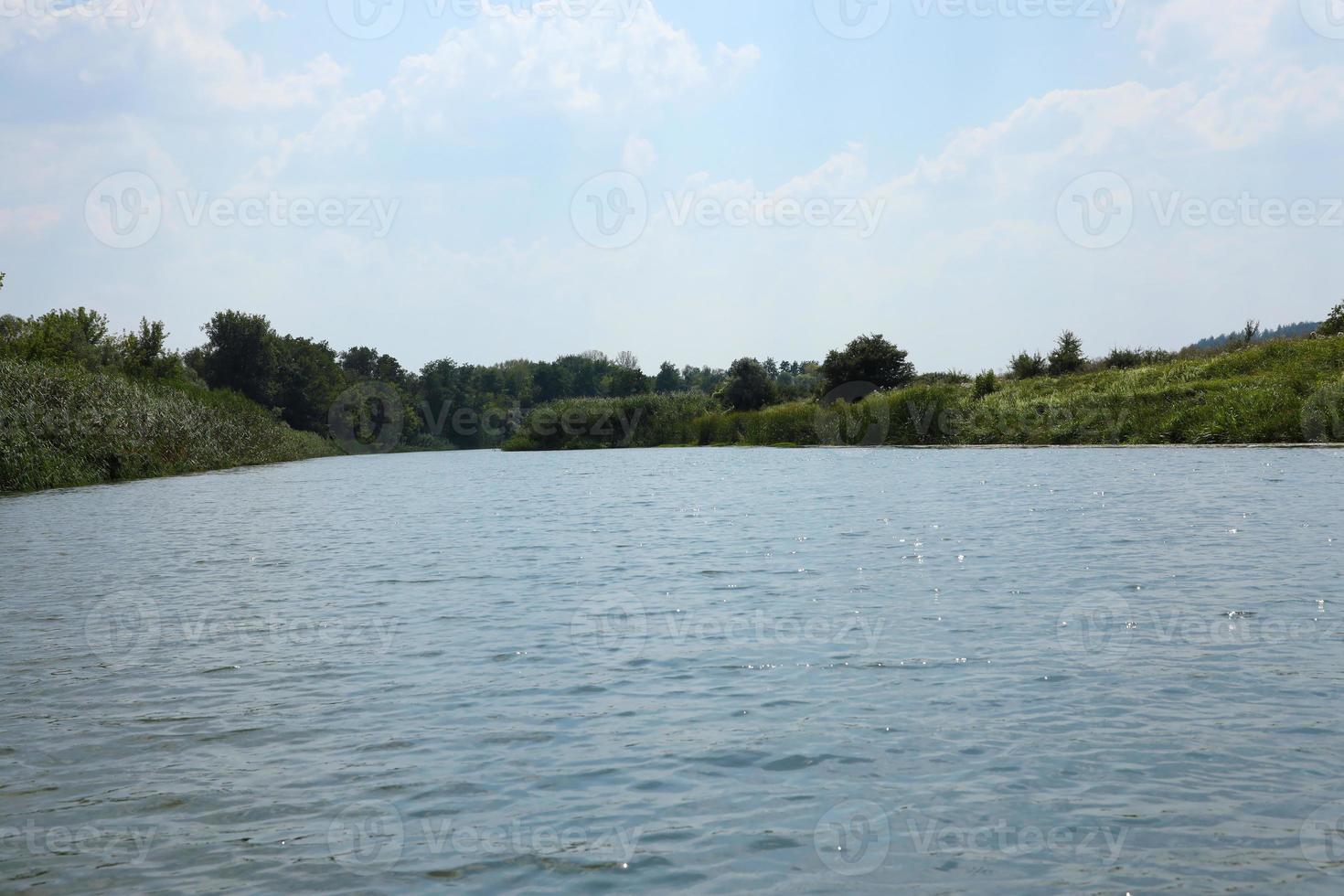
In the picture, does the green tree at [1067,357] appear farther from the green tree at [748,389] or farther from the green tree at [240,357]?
the green tree at [240,357]

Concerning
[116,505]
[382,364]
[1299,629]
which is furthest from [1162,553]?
[382,364]

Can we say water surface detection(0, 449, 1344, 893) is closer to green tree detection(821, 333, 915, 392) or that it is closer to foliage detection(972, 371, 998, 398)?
foliage detection(972, 371, 998, 398)

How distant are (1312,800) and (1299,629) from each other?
4313 mm

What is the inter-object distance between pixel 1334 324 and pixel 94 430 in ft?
178

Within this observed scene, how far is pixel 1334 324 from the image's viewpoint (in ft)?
165

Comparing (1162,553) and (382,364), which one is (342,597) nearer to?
(1162,553)

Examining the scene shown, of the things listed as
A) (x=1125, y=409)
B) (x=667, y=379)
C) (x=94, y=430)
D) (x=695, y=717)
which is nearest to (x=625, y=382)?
(x=667, y=379)

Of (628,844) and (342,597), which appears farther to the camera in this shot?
(342,597)

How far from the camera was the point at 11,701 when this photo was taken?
8188 mm

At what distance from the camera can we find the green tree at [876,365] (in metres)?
75.6

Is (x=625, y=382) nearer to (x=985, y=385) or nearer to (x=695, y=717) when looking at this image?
(x=985, y=385)

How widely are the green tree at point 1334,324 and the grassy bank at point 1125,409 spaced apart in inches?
187

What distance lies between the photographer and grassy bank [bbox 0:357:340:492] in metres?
36.5

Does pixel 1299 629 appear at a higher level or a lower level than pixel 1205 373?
lower
